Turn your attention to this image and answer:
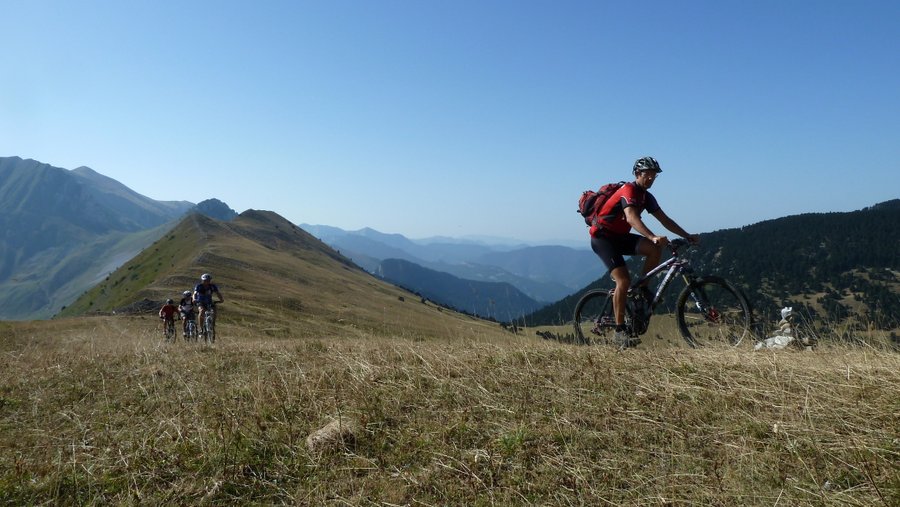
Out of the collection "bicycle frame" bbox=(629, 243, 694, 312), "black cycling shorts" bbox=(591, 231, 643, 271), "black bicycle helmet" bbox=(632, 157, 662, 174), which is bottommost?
"bicycle frame" bbox=(629, 243, 694, 312)

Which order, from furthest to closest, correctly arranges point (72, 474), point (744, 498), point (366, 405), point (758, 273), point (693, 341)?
1. point (758, 273)
2. point (693, 341)
3. point (366, 405)
4. point (72, 474)
5. point (744, 498)

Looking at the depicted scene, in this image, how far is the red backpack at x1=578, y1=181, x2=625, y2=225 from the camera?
8164 millimetres

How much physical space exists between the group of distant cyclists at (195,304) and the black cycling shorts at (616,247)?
1169 centimetres

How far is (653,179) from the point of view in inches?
311

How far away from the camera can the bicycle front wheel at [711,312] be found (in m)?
7.65

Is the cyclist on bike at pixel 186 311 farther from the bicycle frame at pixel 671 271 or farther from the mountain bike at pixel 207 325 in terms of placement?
the bicycle frame at pixel 671 271

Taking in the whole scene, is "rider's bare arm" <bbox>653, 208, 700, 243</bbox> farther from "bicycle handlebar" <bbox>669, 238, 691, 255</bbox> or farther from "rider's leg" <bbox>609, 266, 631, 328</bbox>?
"rider's leg" <bbox>609, 266, 631, 328</bbox>

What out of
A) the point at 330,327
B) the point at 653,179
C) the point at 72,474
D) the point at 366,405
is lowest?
the point at 330,327

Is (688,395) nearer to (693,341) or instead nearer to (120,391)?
(693,341)

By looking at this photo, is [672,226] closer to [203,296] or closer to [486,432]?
[486,432]

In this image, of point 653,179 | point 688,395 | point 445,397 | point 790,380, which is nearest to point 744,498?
point 688,395

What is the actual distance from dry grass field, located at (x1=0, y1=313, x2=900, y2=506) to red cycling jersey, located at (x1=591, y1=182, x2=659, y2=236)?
2.08 meters

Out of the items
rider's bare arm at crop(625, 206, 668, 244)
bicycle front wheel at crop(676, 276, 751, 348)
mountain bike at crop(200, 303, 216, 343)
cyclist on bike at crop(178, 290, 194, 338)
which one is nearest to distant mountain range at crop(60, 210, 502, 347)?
rider's bare arm at crop(625, 206, 668, 244)

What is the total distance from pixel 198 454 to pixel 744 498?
4302 millimetres
